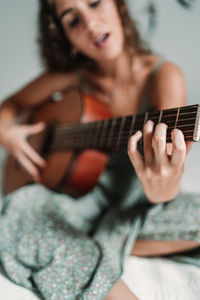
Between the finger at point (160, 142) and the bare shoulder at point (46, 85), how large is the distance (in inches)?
23.5

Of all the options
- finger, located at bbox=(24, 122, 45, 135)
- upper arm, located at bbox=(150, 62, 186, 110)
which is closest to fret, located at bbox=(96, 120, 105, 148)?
upper arm, located at bbox=(150, 62, 186, 110)

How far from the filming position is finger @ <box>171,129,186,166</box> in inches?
14.7

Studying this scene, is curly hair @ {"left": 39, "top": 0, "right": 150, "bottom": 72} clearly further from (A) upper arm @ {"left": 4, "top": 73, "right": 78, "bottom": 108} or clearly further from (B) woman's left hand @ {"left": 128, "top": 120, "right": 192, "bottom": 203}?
(B) woman's left hand @ {"left": 128, "top": 120, "right": 192, "bottom": 203}

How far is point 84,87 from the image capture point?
911mm

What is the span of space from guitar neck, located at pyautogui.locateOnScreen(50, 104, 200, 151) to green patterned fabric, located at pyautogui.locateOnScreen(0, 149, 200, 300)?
139mm

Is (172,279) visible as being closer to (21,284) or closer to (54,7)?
(21,284)

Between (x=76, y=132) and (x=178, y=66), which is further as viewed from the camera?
(x=76, y=132)

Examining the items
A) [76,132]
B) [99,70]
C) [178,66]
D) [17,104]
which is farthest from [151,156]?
[17,104]

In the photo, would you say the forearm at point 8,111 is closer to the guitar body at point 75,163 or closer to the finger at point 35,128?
the finger at point 35,128

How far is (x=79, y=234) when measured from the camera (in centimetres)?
57

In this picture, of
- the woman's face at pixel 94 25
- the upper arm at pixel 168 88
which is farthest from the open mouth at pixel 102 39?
the upper arm at pixel 168 88

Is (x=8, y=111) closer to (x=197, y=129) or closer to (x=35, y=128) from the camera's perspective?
(x=35, y=128)

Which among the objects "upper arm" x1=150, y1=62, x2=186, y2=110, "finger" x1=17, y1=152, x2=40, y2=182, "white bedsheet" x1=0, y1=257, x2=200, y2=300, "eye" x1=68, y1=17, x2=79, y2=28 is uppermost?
"eye" x1=68, y1=17, x2=79, y2=28

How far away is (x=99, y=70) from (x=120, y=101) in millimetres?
155
